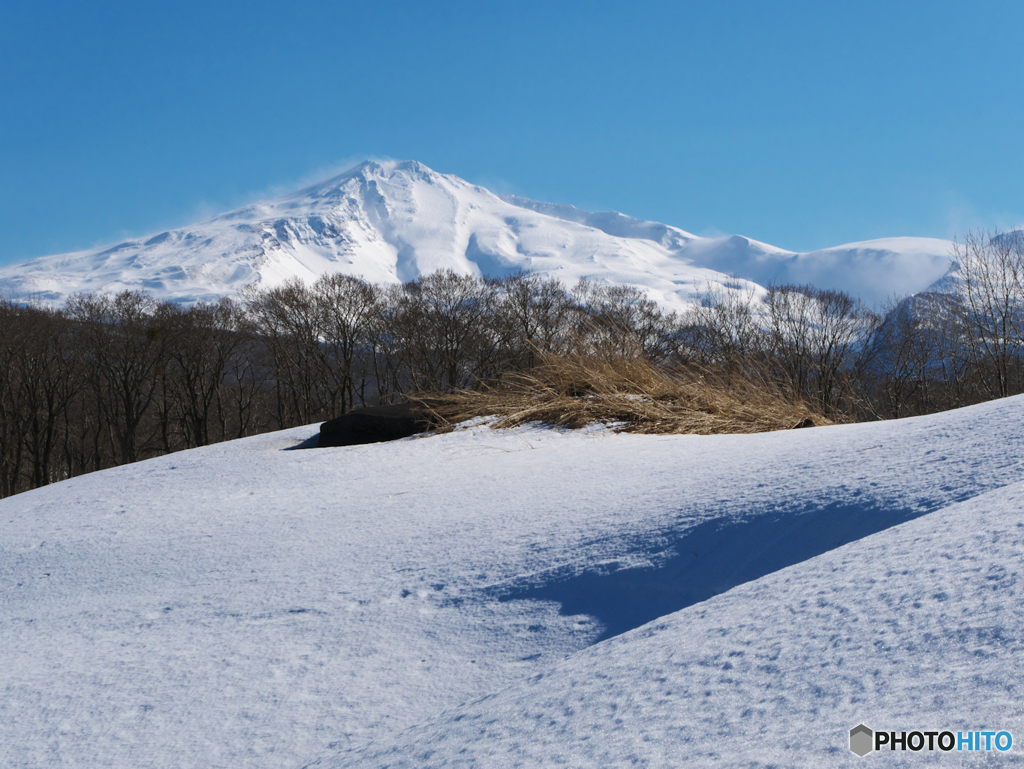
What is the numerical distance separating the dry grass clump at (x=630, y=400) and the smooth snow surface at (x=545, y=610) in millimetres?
879

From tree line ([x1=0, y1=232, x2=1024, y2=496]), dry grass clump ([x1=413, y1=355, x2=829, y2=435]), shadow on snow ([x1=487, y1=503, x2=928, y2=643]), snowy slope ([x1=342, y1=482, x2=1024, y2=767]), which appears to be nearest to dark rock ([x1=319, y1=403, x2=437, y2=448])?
dry grass clump ([x1=413, y1=355, x2=829, y2=435])

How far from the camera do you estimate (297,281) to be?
31000mm

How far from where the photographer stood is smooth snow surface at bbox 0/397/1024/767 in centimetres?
65

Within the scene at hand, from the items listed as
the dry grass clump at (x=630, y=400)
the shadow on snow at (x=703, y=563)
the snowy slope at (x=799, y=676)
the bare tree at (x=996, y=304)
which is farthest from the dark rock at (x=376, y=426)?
the bare tree at (x=996, y=304)

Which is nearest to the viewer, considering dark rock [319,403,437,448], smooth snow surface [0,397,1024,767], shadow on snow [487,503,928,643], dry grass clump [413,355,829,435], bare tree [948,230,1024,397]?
smooth snow surface [0,397,1024,767]

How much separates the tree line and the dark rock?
19324 mm

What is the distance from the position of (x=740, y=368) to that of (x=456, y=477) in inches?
93.7

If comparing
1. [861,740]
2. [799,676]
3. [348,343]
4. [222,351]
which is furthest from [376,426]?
[222,351]

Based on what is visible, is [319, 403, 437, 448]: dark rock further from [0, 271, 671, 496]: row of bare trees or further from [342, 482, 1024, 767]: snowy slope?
[0, 271, 671, 496]: row of bare trees

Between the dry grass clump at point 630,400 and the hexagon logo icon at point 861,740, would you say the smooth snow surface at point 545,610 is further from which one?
the dry grass clump at point 630,400

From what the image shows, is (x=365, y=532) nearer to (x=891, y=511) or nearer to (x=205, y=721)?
(x=205, y=721)

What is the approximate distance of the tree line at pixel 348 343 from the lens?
24.5m

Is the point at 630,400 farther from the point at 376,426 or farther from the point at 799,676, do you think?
the point at 799,676

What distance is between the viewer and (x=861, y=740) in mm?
553
